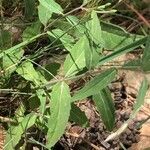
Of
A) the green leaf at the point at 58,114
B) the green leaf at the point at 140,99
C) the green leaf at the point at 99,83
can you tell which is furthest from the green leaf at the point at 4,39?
the green leaf at the point at 140,99

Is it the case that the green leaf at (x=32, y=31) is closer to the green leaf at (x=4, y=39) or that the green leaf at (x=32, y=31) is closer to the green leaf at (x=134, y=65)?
the green leaf at (x=4, y=39)

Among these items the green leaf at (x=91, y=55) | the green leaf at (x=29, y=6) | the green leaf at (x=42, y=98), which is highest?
the green leaf at (x=29, y=6)

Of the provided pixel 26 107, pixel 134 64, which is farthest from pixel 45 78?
pixel 134 64

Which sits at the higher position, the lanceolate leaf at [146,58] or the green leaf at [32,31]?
the green leaf at [32,31]

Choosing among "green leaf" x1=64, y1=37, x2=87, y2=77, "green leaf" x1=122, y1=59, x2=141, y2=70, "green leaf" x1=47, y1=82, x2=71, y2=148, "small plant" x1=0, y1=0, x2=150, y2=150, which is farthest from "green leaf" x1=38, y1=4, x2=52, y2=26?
"green leaf" x1=122, y1=59, x2=141, y2=70

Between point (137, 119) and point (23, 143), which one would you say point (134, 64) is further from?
point (137, 119)

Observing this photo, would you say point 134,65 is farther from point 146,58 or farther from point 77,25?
point 77,25
